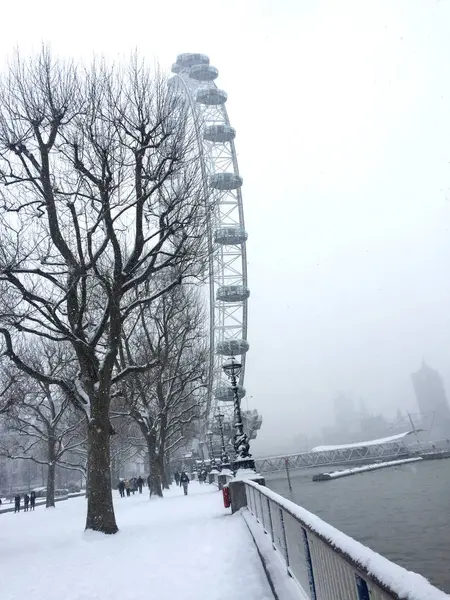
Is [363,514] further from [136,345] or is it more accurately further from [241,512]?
[136,345]

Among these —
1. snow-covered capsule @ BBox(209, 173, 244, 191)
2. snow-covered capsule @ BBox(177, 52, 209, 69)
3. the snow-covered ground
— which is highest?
snow-covered capsule @ BBox(177, 52, 209, 69)

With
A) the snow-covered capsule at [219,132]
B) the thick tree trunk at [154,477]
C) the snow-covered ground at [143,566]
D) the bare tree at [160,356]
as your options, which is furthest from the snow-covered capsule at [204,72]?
the snow-covered ground at [143,566]

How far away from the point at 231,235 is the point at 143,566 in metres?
43.0

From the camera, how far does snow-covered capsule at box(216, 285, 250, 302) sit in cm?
5122

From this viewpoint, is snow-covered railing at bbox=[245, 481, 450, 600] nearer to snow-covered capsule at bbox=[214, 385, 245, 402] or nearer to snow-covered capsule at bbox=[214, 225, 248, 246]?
snow-covered capsule at bbox=[214, 225, 248, 246]

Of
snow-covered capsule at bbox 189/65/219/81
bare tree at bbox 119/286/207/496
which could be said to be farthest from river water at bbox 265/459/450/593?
snow-covered capsule at bbox 189/65/219/81

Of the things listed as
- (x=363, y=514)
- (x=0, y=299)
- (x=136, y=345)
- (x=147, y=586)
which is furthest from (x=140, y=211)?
(x=363, y=514)

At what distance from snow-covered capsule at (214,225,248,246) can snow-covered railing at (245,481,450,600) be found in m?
44.2

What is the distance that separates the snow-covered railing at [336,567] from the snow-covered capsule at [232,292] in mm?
45345

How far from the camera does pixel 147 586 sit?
6.67m

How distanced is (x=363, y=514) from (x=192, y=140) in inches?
740

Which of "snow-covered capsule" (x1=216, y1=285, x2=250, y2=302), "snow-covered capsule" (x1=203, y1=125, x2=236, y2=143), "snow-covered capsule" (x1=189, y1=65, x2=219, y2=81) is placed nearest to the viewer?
"snow-covered capsule" (x1=203, y1=125, x2=236, y2=143)

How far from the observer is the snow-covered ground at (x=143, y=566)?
6.32m

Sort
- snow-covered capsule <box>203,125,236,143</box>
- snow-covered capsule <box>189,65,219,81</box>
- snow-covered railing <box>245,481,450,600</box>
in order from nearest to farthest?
1. snow-covered railing <box>245,481,450,600</box>
2. snow-covered capsule <box>203,125,236,143</box>
3. snow-covered capsule <box>189,65,219,81</box>
